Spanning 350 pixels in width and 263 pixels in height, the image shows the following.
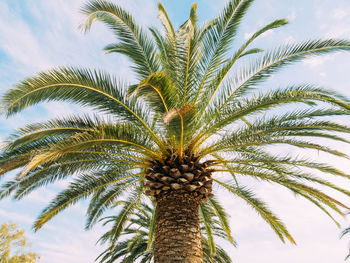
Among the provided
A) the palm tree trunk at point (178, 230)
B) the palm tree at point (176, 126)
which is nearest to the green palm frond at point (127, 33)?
the palm tree at point (176, 126)

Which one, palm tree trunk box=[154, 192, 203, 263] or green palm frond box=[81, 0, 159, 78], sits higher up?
green palm frond box=[81, 0, 159, 78]

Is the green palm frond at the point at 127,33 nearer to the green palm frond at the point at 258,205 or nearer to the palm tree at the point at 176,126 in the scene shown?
the palm tree at the point at 176,126

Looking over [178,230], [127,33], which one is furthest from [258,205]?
[127,33]

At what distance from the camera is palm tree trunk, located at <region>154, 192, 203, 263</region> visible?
5.74 meters

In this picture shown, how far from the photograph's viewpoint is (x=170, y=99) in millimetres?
5770

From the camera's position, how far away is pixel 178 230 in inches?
235

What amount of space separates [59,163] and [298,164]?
218 inches

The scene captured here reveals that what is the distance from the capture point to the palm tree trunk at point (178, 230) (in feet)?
18.8

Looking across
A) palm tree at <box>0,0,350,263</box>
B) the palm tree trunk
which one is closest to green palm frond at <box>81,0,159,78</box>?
palm tree at <box>0,0,350,263</box>

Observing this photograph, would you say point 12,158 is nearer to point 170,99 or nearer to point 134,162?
point 134,162

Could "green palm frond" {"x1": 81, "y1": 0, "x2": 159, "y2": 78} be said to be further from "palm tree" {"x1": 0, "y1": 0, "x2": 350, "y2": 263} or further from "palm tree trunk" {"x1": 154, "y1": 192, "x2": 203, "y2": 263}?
"palm tree trunk" {"x1": 154, "y1": 192, "x2": 203, "y2": 263}

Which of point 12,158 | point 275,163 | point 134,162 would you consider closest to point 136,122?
point 134,162

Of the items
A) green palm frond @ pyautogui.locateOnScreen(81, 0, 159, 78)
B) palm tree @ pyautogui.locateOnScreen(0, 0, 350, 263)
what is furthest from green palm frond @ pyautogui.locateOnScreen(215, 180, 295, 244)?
green palm frond @ pyautogui.locateOnScreen(81, 0, 159, 78)

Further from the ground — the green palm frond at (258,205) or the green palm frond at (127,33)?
the green palm frond at (127,33)
